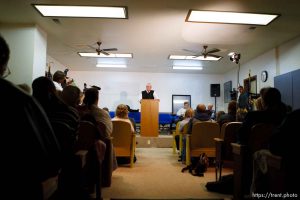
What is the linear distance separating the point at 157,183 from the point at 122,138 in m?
1.13

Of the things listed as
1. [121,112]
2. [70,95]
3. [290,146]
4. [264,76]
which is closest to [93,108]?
[70,95]

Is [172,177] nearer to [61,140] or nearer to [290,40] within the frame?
[61,140]

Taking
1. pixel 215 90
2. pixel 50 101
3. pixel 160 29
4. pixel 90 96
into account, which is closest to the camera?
pixel 50 101

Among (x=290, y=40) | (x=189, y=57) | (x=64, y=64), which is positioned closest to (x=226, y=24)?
(x=290, y=40)

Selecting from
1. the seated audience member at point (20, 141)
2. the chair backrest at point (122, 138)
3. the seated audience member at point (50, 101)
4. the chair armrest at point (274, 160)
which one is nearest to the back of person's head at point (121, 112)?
the chair backrest at point (122, 138)

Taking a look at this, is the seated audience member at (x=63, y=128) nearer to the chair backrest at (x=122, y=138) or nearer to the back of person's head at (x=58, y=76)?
the back of person's head at (x=58, y=76)

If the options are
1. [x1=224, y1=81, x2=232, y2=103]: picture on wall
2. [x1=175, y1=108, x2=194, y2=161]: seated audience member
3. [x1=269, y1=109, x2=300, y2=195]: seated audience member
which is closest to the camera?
[x1=269, y1=109, x2=300, y2=195]: seated audience member

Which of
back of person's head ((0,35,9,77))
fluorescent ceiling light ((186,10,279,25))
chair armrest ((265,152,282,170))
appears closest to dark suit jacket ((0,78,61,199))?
back of person's head ((0,35,9,77))

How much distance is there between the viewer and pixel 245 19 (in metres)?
5.18

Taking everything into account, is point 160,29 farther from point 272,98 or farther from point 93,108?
point 272,98

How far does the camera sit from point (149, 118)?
761 centimetres

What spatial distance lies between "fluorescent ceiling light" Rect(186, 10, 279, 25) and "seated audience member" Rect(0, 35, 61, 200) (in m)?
4.27

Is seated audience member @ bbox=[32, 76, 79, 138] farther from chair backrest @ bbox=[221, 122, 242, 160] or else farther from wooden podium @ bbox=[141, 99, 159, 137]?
wooden podium @ bbox=[141, 99, 159, 137]

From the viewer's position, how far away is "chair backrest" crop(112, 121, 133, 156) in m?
4.29
